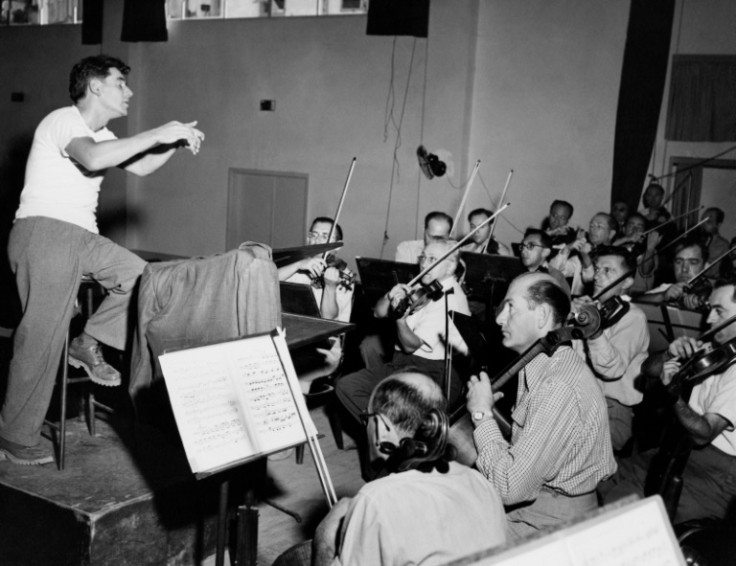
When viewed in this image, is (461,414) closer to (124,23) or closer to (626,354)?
(626,354)

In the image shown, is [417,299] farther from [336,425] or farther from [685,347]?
[685,347]

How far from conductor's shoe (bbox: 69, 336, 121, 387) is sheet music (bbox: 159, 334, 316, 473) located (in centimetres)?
122

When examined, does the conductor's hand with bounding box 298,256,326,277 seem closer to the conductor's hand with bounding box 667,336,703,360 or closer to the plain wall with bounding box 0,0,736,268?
the conductor's hand with bounding box 667,336,703,360

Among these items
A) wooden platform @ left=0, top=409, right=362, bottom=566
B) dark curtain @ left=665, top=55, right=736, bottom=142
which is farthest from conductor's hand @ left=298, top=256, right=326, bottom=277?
dark curtain @ left=665, top=55, right=736, bottom=142

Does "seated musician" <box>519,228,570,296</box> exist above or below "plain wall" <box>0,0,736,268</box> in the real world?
below

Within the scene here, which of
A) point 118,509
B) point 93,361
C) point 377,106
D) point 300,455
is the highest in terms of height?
point 377,106

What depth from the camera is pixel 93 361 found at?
344 cm

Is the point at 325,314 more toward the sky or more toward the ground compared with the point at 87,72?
more toward the ground

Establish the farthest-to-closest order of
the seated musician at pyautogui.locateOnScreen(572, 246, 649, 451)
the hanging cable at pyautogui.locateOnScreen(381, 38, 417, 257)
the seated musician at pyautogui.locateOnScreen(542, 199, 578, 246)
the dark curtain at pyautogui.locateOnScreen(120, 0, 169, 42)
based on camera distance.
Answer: the dark curtain at pyautogui.locateOnScreen(120, 0, 169, 42)
the hanging cable at pyautogui.locateOnScreen(381, 38, 417, 257)
the seated musician at pyautogui.locateOnScreen(542, 199, 578, 246)
the seated musician at pyautogui.locateOnScreen(572, 246, 649, 451)

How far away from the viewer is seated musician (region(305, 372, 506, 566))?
1796mm

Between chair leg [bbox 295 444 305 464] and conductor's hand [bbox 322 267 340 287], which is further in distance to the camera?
conductor's hand [bbox 322 267 340 287]

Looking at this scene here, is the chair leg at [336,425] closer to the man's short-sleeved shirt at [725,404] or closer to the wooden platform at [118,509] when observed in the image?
the wooden platform at [118,509]

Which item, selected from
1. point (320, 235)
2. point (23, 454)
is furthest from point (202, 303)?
point (320, 235)

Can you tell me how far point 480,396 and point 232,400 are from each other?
2.67 ft
